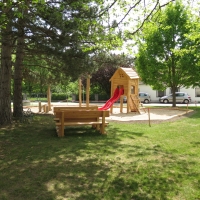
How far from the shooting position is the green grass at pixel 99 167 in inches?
147

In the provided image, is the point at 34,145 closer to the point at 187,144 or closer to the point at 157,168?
the point at 157,168

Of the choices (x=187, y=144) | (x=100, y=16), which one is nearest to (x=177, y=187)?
(x=187, y=144)

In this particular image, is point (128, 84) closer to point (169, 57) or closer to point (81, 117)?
Result: point (169, 57)

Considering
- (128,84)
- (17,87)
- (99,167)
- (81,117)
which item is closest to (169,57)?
(128,84)

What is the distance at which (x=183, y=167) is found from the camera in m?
4.96

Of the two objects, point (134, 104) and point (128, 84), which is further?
point (134, 104)

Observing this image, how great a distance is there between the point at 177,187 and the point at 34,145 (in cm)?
420

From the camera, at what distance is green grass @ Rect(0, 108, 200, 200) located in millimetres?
3736

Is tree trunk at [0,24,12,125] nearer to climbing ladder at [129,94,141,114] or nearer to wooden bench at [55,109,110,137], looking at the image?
wooden bench at [55,109,110,137]

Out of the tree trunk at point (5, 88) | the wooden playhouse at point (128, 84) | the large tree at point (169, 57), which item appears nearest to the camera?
the tree trunk at point (5, 88)

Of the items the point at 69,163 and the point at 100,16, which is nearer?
the point at 69,163

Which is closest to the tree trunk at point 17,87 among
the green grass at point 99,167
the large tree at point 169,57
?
the green grass at point 99,167

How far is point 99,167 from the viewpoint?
4.95 metres

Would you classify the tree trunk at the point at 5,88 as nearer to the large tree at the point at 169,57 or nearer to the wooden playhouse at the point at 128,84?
the wooden playhouse at the point at 128,84
